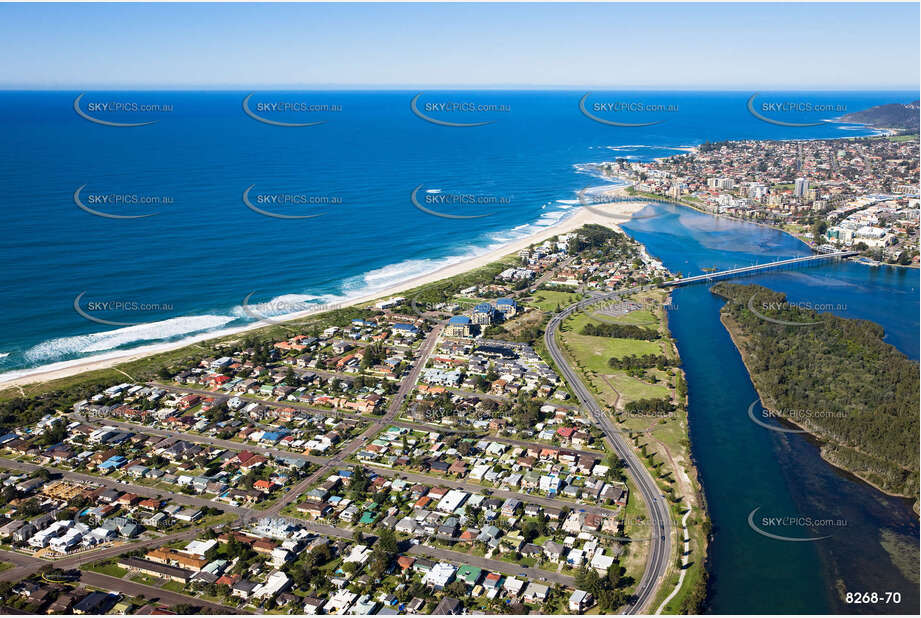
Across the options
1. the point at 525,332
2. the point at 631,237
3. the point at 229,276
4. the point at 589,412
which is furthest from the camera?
the point at 631,237

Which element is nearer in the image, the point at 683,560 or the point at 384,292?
the point at 683,560

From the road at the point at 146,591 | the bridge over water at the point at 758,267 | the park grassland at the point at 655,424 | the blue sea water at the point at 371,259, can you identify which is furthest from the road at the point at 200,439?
the bridge over water at the point at 758,267

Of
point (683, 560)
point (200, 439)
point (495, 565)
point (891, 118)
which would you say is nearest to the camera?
point (495, 565)

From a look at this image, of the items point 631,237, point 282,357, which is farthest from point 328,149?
point 282,357

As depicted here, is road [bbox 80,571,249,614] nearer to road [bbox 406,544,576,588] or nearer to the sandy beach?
road [bbox 406,544,576,588]

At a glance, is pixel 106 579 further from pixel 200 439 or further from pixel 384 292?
pixel 384 292

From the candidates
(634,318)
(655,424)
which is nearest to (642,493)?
(655,424)

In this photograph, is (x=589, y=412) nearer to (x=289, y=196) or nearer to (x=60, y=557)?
(x=60, y=557)

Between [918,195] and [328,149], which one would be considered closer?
[918,195]
